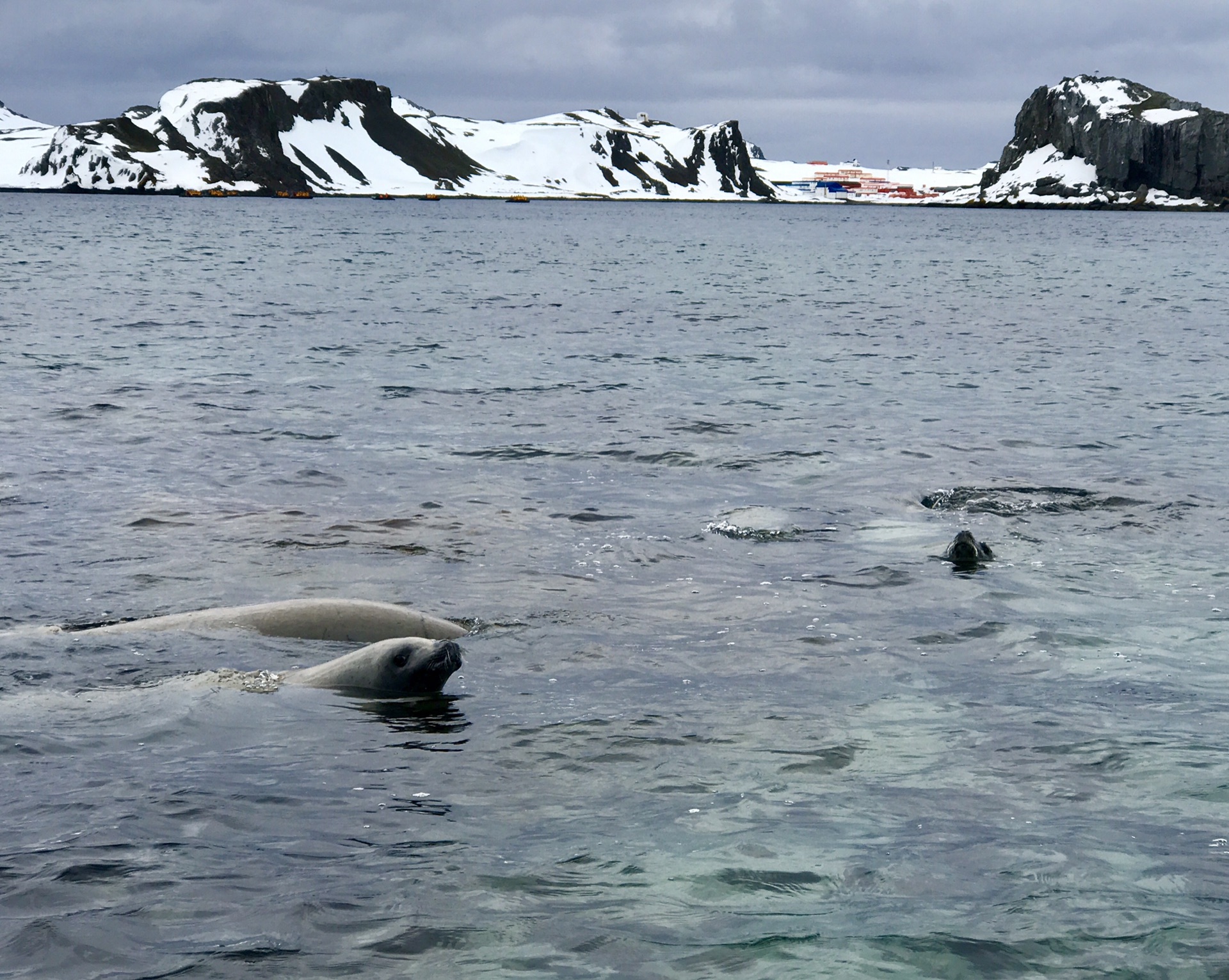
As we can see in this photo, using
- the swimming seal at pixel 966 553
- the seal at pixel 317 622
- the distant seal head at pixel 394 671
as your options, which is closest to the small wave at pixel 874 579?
the swimming seal at pixel 966 553

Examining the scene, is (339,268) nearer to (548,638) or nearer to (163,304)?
(163,304)

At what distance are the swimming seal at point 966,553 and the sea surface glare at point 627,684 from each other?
0.31m

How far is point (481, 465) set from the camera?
21.9 metres

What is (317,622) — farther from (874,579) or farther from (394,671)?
(874,579)

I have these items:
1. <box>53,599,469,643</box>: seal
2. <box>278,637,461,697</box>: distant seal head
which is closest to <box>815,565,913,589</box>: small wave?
<box>53,599,469,643</box>: seal

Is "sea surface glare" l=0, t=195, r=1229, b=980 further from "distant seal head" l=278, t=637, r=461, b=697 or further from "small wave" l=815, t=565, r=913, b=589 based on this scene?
"distant seal head" l=278, t=637, r=461, b=697

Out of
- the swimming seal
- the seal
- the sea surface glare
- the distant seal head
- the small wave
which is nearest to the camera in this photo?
the sea surface glare

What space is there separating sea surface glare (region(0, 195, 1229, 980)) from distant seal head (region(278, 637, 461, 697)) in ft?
0.84

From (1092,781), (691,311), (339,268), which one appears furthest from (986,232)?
(1092,781)

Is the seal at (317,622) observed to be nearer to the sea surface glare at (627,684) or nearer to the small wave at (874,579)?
the sea surface glare at (627,684)

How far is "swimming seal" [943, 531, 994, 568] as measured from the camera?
15789mm

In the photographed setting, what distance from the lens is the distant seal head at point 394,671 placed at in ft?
37.2

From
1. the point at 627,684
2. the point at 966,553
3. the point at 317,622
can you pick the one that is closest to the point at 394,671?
the point at 317,622

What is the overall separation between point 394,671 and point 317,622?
188cm
